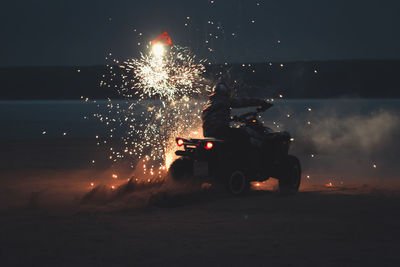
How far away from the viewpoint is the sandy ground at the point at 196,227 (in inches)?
257

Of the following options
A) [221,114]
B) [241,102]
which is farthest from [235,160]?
[241,102]

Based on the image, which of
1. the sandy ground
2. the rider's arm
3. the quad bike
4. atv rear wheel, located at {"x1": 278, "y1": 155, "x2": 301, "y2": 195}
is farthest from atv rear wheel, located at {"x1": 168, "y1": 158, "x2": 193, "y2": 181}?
atv rear wheel, located at {"x1": 278, "y1": 155, "x2": 301, "y2": 195}

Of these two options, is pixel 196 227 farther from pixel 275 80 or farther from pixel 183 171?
pixel 275 80

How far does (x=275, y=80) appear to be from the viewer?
127 metres

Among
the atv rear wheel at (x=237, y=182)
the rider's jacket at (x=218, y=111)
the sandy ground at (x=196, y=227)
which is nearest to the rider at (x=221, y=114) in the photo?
the rider's jacket at (x=218, y=111)

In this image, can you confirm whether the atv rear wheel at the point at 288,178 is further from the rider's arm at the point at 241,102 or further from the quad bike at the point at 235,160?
the rider's arm at the point at 241,102

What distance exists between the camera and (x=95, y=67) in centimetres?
14425

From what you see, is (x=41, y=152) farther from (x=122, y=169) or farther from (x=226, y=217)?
(x=226, y=217)

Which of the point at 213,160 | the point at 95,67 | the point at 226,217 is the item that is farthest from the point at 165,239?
the point at 95,67

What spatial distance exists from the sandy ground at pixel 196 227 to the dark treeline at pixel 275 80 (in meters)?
94.0

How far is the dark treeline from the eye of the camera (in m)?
111

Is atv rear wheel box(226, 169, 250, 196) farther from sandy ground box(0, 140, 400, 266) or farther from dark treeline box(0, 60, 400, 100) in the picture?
dark treeline box(0, 60, 400, 100)

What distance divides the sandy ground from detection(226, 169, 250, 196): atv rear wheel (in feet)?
0.52

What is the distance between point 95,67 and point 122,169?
133 meters
